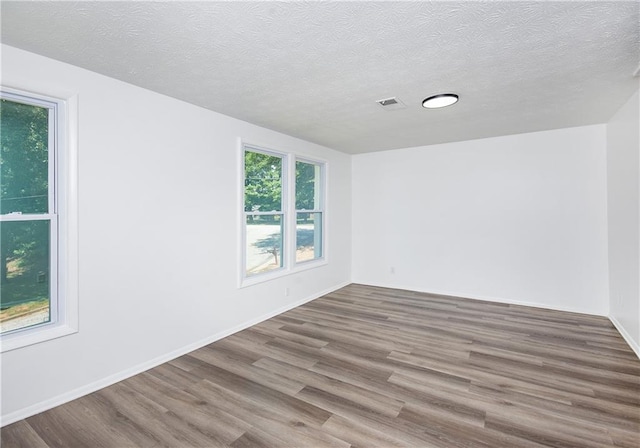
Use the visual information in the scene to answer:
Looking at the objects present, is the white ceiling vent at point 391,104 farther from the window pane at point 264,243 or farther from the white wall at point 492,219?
the white wall at point 492,219

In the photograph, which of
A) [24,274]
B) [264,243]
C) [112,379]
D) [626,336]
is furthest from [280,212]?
[626,336]

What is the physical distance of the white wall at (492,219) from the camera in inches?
162

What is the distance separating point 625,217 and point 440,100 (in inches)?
96.0

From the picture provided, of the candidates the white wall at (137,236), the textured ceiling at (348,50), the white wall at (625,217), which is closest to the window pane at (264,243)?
the white wall at (137,236)

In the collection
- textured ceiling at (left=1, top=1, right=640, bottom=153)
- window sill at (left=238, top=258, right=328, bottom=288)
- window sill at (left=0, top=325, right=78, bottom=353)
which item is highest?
textured ceiling at (left=1, top=1, right=640, bottom=153)

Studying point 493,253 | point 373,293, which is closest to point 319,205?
point 373,293

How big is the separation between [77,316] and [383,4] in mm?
2984

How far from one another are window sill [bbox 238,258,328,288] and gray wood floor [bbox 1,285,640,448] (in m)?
0.57

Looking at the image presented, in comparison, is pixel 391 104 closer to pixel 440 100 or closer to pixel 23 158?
pixel 440 100

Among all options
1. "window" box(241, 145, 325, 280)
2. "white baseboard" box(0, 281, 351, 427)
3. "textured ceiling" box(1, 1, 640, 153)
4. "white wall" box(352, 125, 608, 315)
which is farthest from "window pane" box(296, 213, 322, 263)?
"textured ceiling" box(1, 1, 640, 153)

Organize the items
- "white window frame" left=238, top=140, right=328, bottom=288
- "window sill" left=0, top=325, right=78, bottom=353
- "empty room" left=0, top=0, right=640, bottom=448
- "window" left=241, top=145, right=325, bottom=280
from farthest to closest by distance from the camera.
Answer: "window" left=241, top=145, right=325, bottom=280, "white window frame" left=238, top=140, right=328, bottom=288, "window sill" left=0, top=325, right=78, bottom=353, "empty room" left=0, top=0, right=640, bottom=448

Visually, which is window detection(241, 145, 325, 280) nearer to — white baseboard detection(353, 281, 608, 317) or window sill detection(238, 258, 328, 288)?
window sill detection(238, 258, 328, 288)

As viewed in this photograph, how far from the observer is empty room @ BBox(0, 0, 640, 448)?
1.88 metres

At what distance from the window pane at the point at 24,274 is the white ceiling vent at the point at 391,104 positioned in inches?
120
